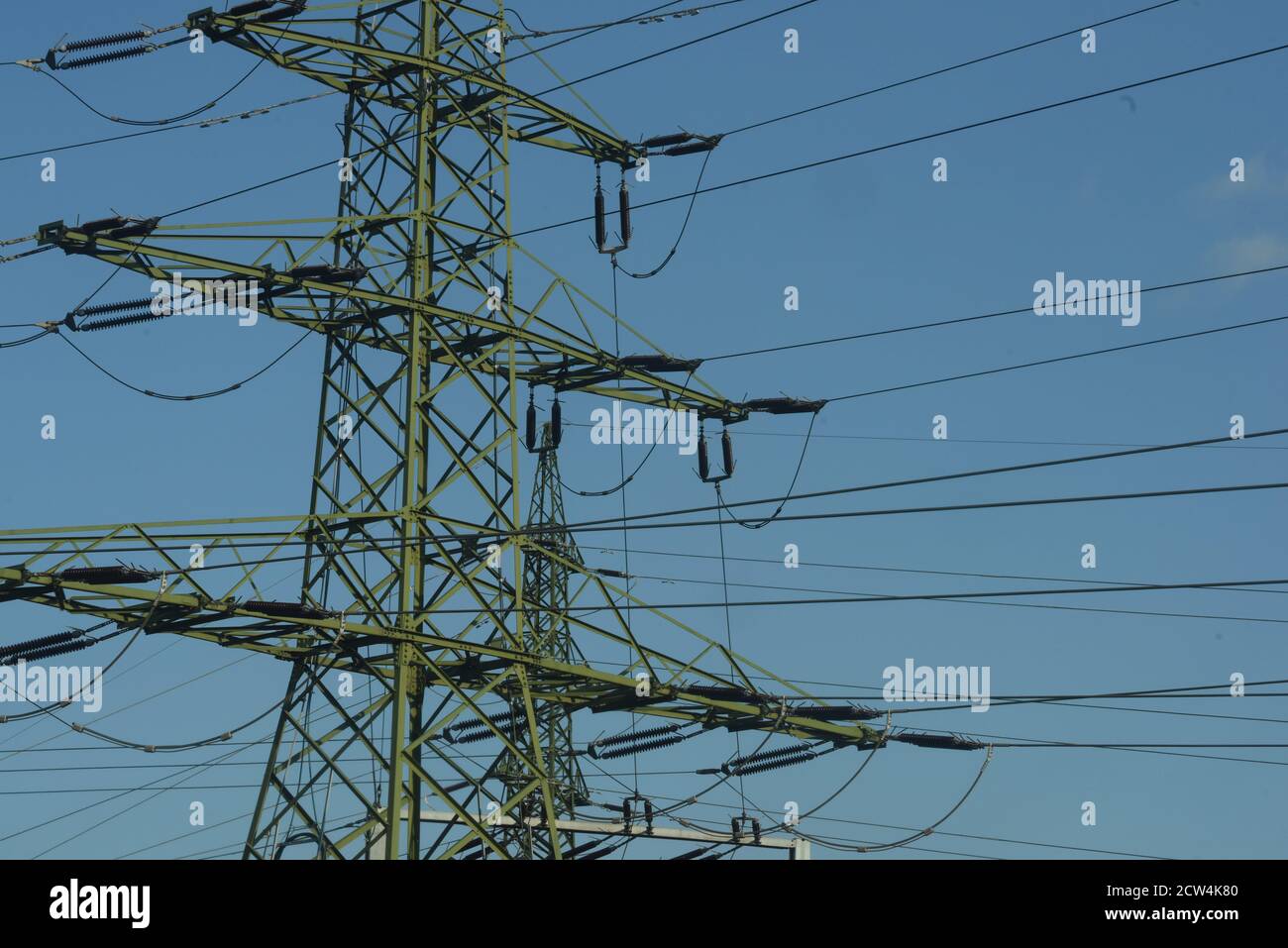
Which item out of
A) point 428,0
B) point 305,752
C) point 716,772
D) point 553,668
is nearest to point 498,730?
point 553,668

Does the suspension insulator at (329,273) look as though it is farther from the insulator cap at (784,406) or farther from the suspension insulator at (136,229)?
the insulator cap at (784,406)

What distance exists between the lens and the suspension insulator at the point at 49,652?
89.8 feet

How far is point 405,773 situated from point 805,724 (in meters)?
8.55

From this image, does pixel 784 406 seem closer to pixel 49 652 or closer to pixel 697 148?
pixel 697 148

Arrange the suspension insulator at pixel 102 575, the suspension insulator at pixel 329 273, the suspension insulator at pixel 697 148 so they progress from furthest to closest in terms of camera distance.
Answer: the suspension insulator at pixel 697 148 < the suspension insulator at pixel 329 273 < the suspension insulator at pixel 102 575

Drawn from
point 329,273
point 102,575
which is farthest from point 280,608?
point 329,273

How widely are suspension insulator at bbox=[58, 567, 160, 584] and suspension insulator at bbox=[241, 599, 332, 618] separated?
167 cm

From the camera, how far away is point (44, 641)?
27.3 m

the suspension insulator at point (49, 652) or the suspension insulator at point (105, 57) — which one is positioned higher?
the suspension insulator at point (105, 57)

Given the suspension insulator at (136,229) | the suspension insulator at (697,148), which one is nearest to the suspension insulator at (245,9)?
the suspension insulator at (136,229)

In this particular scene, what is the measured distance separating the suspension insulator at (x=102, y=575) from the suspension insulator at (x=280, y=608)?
1.67 meters

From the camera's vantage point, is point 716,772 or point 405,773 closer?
point 405,773
